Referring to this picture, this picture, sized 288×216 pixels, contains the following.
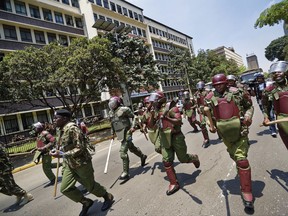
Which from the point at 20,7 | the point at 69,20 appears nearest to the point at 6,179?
the point at 20,7

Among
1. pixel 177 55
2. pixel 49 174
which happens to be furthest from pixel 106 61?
pixel 177 55

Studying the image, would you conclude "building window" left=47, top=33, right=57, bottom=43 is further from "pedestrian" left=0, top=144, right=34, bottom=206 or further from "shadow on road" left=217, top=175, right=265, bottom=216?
"shadow on road" left=217, top=175, right=265, bottom=216

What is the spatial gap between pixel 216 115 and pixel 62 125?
2.53m

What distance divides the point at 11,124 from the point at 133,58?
1426cm

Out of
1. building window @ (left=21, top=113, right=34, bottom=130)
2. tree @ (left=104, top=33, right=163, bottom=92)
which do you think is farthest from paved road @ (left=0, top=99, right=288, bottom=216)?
building window @ (left=21, top=113, right=34, bottom=130)

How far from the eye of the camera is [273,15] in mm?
14023

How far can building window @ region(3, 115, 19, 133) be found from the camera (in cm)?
2466

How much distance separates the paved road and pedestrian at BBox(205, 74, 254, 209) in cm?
47

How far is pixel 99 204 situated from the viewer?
4809mm

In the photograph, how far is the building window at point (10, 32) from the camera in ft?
84.9

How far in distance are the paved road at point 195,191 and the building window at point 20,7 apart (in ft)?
86.1

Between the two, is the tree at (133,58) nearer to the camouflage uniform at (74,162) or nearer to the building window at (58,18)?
the building window at (58,18)

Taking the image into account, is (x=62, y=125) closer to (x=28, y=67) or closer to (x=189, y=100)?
(x=189, y=100)

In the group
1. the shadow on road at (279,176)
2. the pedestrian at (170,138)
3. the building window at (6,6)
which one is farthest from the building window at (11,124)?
the shadow on road at (279,176)
